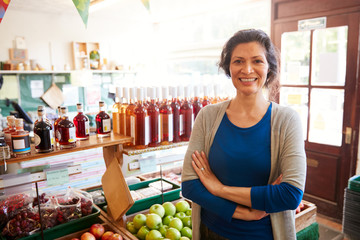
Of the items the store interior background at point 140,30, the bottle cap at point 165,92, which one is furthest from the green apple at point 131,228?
the store interior background at point 140,30

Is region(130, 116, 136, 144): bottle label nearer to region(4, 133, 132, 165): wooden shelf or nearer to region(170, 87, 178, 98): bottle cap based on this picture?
region(4, 133, 132, 165): wooden shelf

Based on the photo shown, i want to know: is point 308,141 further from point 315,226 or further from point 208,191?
point 208,191

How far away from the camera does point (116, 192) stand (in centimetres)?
176

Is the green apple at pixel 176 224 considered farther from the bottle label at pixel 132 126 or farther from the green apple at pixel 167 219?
the bottle label at pixel 132 126

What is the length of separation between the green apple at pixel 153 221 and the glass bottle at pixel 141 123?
1.44 ft

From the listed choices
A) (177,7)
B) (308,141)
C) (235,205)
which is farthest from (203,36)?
(235,205)

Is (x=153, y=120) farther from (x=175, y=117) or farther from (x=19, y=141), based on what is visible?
(x=19, y=141)

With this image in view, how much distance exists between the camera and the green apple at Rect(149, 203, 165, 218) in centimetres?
186

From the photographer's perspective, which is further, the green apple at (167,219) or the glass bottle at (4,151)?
the green apple at (167,219)

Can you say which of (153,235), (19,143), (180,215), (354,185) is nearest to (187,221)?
(180,215)

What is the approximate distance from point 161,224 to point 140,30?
15.2ft

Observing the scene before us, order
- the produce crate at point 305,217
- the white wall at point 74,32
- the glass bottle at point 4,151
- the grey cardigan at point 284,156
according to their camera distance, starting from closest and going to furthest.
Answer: the grey cardigan at point 284,156 < the glass bottle at point 4,151 < the produce crate at point 305,217 < the white wall at point 74,32

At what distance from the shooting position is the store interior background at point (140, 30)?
4.22 metres

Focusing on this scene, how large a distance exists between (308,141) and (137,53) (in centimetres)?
364
